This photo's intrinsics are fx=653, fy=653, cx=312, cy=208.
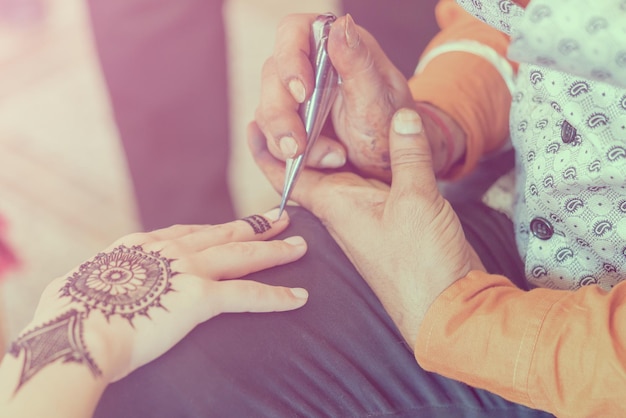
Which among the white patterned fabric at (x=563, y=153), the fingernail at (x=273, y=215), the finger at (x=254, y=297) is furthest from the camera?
the fingernail at (x=273, y=215)

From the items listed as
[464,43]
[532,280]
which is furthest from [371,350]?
[464,43]

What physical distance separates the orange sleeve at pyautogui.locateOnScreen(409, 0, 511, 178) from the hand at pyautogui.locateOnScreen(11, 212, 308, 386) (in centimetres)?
27

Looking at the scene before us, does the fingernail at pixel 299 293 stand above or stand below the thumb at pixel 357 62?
below

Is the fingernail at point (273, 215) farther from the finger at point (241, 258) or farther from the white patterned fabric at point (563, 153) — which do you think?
the white patterned fabric at point (563, 153)

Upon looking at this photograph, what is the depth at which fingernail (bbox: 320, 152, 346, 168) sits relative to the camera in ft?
2.15

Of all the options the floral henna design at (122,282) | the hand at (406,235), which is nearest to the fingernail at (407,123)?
the hand at (406,235)

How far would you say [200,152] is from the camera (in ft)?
3.11

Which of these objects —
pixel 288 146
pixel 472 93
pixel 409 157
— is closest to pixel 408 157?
pixel 409 157

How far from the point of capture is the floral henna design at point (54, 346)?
1.50 feet

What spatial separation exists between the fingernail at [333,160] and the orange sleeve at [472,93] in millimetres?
164

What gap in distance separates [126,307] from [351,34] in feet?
0.94

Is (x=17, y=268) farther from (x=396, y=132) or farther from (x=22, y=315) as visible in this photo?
(x=396, y=132)

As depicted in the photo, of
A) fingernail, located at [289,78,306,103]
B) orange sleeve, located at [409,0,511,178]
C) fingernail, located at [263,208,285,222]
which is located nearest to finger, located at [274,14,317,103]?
fingernail, located at [289,78,306,103]

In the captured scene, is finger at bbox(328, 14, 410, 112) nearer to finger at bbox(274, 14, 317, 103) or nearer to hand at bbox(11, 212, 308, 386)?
finger at bbox(274, 14, 317, 103)
